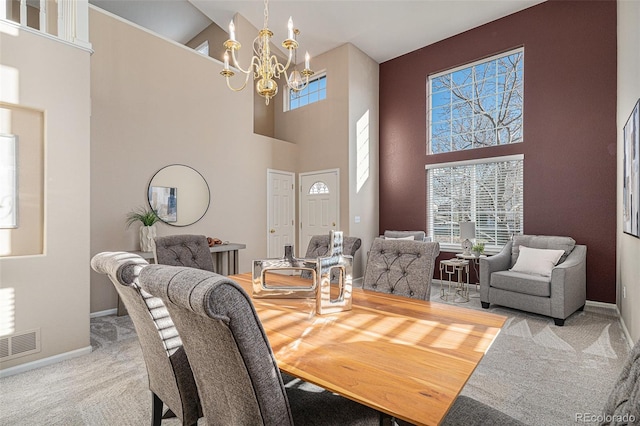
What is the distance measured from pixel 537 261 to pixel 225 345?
4.21 m

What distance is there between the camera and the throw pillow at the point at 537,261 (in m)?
3.81

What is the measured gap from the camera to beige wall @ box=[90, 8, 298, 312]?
3.93 meters

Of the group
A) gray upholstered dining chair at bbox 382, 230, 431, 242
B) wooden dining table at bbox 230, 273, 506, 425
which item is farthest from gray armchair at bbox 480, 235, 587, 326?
wooden dining table at bbox 230, 273, 506, 425

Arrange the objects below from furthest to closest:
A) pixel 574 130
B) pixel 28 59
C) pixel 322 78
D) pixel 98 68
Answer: pixel 322 78 < pixel 574 130 < pixel 98 68 < pixel 28 59

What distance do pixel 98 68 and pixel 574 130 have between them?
614 centimetres

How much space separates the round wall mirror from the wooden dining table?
3341 millimetres

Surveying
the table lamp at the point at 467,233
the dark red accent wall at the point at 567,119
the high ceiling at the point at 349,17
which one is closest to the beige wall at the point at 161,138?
the high ceiling at the point at 349,17

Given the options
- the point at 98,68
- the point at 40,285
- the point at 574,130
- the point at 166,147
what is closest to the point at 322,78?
the point at 166,147

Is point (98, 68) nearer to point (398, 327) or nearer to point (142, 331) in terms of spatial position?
point (142, 331)

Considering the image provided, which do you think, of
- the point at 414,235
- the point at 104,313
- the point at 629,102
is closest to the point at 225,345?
the point at 104,313

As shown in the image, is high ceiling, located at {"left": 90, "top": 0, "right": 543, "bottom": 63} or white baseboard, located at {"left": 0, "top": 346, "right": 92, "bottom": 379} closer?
white baseboard, located at {"left": 0, "top": 346, "right": 92, "bottom": 379}

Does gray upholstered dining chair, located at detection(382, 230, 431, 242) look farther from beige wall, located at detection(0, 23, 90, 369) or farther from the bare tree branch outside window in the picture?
beige wall, located at detection(0, 23, 90, 369)

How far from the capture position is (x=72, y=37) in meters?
2.71

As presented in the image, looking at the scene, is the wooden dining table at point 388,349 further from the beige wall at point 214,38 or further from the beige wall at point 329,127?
the beige wall at point 214,38
